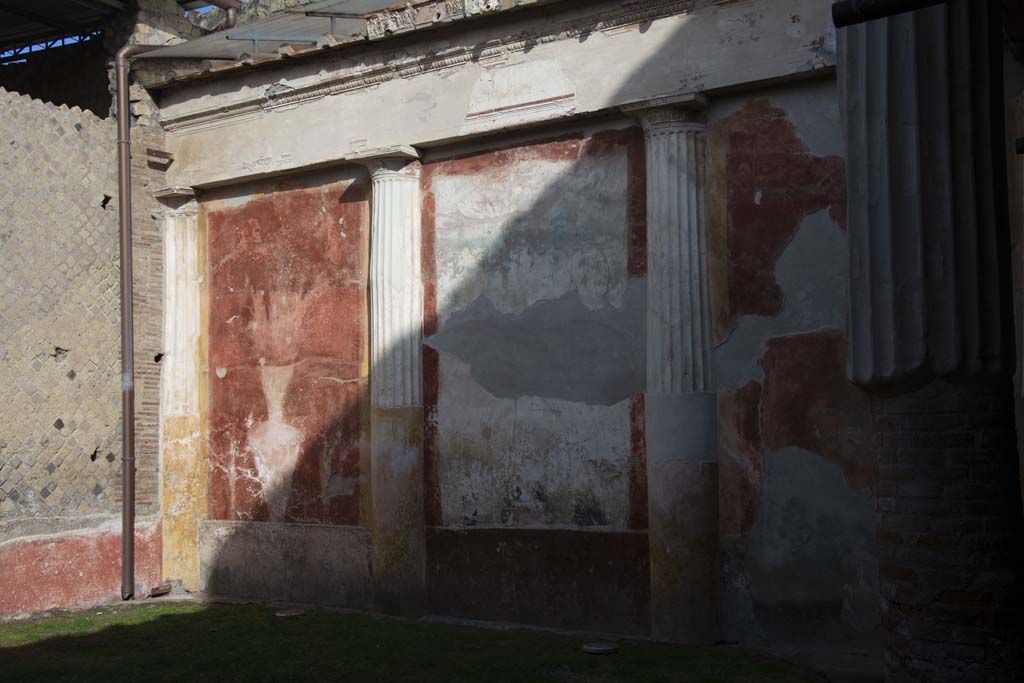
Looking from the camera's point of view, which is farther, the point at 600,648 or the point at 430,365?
the point at 430,365

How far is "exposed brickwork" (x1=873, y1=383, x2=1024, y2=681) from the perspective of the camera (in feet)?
11.3

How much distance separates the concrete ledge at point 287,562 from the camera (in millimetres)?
7676

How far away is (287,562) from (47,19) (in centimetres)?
529

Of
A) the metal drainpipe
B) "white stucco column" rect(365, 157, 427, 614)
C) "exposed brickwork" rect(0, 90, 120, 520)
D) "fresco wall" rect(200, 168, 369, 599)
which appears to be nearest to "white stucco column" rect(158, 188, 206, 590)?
"fresco wall" rect(200, 168, 369, 599)

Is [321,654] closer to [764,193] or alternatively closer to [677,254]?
[677,254]

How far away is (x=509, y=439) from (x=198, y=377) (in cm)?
278

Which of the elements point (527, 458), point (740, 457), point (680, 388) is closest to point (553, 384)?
point (527, 458)

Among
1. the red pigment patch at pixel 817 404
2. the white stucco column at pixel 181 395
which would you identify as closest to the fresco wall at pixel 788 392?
the red pigment patch at pixel 817 404

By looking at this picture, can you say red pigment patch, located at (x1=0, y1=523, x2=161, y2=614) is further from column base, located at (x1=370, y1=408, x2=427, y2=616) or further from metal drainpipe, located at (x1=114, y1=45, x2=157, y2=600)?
column base, located at (x1=370, y1=408, x2=427, y2=616)

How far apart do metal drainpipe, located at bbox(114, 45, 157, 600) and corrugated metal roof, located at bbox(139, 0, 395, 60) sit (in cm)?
67

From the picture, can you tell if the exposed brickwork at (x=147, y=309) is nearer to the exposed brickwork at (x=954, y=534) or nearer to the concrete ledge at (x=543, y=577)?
the concrete ledge at (x=543, y=577)

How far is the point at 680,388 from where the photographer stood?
632cm

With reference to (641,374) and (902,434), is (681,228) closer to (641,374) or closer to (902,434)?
(641,374)

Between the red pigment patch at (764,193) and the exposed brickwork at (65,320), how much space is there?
4.50m
